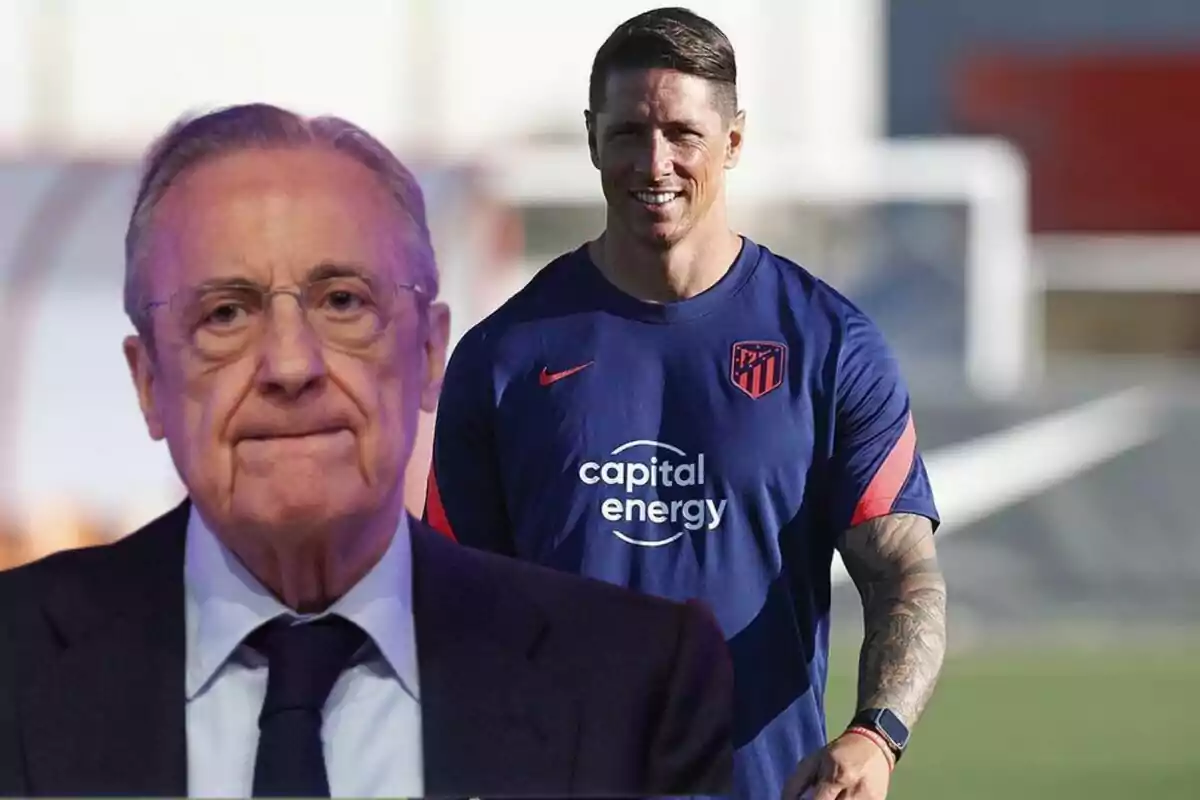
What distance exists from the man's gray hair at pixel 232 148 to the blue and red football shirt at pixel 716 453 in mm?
847

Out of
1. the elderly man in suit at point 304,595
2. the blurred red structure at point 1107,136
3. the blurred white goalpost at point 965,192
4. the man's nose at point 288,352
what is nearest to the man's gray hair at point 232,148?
the elderly man in suit at point 304,595

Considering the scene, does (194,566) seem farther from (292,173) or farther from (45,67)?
(45,67)

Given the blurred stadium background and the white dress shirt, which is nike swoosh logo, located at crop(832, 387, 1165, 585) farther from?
the white dress shirt

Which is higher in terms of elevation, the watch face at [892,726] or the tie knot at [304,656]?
the tie knot at [304,656]

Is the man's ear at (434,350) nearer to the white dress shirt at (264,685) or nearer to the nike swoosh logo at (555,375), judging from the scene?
the white dress shirt at (264,685)

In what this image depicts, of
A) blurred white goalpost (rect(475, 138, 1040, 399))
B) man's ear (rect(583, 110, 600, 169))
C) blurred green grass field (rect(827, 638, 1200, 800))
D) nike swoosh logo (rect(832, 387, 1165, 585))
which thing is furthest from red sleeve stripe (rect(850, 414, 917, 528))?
blurred white goalpost (rect(475, 138, 1040, 399))

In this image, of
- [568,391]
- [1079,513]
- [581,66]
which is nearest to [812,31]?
[581,66]

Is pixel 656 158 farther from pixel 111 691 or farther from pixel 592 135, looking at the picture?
pixel 111 691

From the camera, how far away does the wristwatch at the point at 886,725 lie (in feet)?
9.63

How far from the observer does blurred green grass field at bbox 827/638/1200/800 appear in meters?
8.73

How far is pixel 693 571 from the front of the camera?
3072 mm

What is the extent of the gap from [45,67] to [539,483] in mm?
20936

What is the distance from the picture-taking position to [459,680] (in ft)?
7.57

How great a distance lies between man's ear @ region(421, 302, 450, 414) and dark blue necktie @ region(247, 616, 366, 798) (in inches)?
8.9
